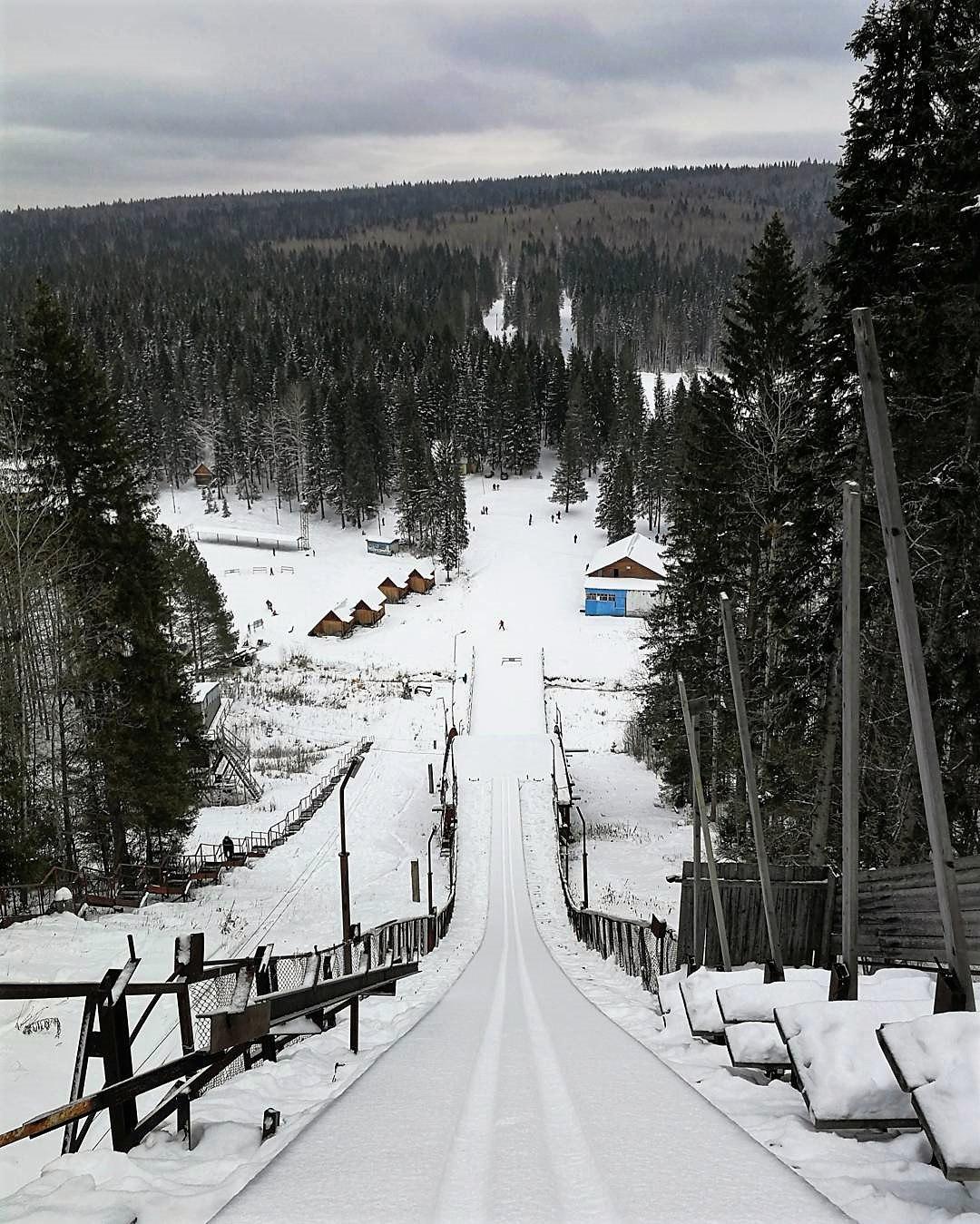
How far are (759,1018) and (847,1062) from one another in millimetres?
1865

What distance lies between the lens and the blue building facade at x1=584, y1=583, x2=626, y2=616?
218 ft

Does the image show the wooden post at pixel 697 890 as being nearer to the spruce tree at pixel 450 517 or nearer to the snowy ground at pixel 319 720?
the snowy ground at pixel 319 720

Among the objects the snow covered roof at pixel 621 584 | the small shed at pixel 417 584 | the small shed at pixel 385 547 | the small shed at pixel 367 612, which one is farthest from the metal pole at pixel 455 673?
the small shed at pixel 385 547

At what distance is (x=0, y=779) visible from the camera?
642 inches

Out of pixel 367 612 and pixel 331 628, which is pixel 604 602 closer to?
pixel 367 612

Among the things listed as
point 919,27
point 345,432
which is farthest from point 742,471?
point 345,432

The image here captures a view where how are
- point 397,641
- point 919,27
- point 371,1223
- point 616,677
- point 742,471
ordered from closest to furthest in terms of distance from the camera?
point 371,1223 < point 919,27 < point 742,471 < point 616,677 < point 397,641

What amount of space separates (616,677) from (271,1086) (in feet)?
163

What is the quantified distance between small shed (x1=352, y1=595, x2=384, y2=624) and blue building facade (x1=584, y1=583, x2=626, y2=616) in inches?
710

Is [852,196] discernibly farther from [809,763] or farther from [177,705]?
[177,705]

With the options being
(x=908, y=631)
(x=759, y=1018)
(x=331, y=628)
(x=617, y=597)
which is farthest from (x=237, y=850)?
(x=617, y=597)

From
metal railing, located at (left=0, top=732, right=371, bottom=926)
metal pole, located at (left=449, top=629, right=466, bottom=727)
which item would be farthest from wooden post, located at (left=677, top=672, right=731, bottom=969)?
metal pole, located at (left=449, top=629, right=466, bottom=727)

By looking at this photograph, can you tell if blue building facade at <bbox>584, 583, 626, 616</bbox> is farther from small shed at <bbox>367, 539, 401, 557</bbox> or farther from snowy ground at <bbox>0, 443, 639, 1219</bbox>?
small shed at <bbox>367, 539, 401, 557</bbox>

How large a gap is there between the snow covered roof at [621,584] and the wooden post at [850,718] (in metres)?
61.2
